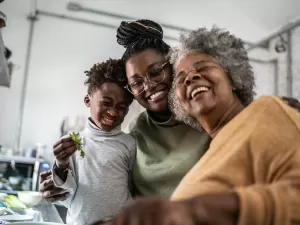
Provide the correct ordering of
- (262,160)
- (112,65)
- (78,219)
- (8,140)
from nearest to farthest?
(262,160) < (78,219) < (112,65) < (8,140)

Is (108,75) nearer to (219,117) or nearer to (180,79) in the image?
(180,79)

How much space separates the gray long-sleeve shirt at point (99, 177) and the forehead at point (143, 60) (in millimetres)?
257

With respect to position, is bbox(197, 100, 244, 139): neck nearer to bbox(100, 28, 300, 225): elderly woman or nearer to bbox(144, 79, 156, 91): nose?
bbox(100, 28, 300, 225): elderly woman

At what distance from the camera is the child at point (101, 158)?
1109 mm

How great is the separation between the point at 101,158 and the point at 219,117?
52 cm

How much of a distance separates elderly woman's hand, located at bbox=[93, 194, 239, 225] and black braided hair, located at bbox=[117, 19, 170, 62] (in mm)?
819

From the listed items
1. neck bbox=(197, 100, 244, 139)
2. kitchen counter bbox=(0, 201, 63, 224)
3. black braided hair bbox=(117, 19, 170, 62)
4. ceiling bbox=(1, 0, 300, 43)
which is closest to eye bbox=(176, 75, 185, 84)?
neck bbox=(197, 100, 244, 139)

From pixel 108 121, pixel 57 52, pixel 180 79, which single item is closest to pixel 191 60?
pixel 180 79

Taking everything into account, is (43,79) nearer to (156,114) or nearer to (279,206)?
(156,114)

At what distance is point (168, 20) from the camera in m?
3.77

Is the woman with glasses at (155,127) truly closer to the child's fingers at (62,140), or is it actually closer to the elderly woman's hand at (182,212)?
the child's fingers at (62,140)

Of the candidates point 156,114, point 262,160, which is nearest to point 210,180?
point 262,160

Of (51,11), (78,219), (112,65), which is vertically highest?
(51,11)

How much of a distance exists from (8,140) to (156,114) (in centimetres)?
277
